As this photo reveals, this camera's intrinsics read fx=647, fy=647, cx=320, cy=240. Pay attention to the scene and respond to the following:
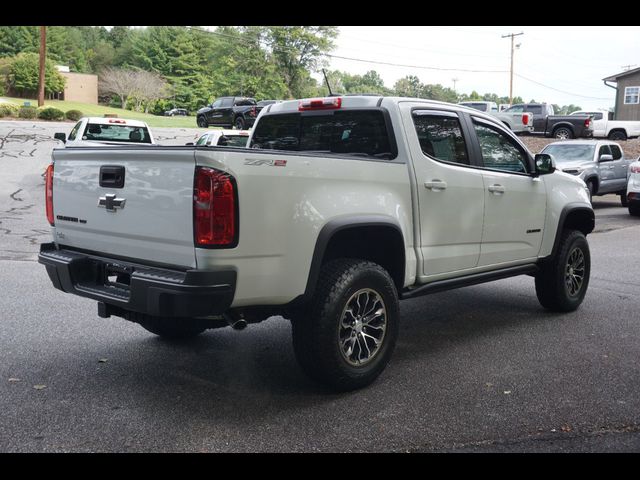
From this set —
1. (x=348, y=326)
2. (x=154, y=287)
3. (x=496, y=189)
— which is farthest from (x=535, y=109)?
(x=154, y=287)

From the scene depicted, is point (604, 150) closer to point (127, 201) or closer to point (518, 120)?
point (518, 120)

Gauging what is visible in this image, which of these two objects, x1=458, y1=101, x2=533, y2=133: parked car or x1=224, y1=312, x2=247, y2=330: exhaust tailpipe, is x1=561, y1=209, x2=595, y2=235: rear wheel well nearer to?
x1=224, y1=312, x2=247, y2=330: exhaust tailpipe

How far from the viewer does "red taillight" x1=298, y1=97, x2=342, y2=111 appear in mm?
5289

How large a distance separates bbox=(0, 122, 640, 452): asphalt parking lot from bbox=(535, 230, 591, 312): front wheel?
18cm

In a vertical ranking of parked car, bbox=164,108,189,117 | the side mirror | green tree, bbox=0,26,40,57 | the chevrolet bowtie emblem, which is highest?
green tree, bbox=0,26,40,57

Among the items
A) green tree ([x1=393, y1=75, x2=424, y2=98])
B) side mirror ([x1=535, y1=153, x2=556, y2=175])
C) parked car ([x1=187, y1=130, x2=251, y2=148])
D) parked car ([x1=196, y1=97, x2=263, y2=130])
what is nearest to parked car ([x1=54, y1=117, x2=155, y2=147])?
parked car ([x1=187, y1=130, x2=251, y2=148])

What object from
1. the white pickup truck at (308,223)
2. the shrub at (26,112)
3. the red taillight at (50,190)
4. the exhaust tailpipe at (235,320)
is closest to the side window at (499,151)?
the white pickup truck at (308,223)

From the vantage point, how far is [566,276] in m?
6.72

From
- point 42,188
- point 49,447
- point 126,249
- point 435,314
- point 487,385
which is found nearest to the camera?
point 49,447

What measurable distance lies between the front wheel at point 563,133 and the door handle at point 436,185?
2732 centimetres

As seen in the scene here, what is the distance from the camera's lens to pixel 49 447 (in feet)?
11.6
